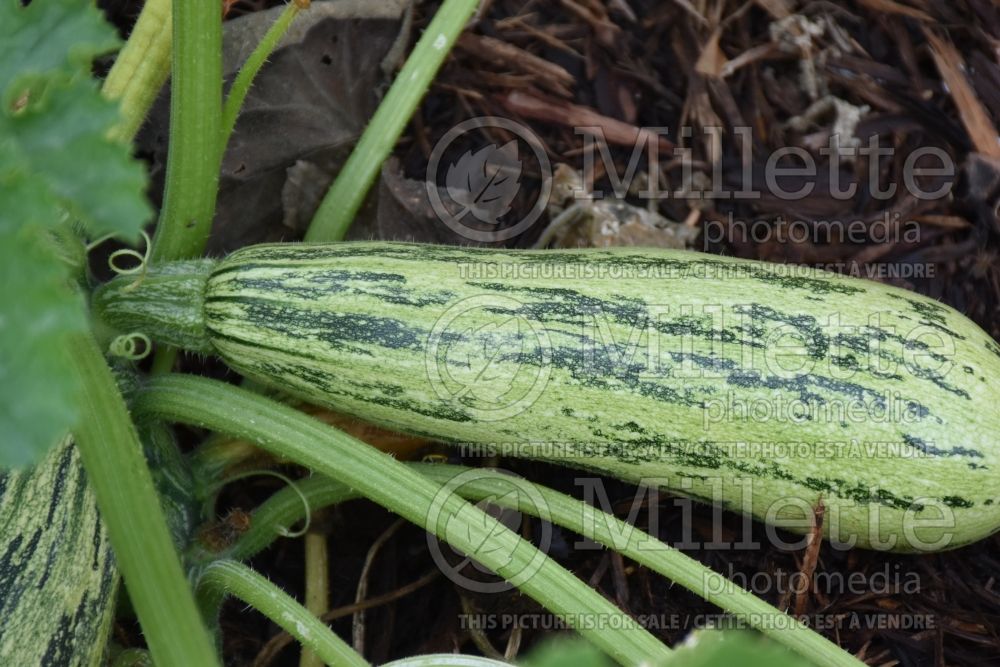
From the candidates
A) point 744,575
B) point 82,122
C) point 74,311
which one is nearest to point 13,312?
point 74,311

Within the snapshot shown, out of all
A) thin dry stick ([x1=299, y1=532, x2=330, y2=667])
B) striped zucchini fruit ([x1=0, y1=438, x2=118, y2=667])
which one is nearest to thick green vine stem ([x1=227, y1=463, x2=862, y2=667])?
thin dry stick ([x1=299, y1=532, x2=330, y2=667])

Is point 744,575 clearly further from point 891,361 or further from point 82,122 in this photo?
point 82,122

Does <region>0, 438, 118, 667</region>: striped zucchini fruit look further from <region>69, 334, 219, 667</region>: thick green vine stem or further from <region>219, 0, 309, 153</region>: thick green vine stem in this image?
<region>219, 0, 309, 153</region>: thick green vine stem

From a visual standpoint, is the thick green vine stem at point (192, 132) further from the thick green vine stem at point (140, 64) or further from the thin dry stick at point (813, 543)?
the thin dry stick at point (813, 543)

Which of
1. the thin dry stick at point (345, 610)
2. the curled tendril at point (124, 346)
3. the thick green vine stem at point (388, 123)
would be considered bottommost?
the thin dry stick at point (345, 610)

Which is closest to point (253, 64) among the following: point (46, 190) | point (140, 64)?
point (140, 64)

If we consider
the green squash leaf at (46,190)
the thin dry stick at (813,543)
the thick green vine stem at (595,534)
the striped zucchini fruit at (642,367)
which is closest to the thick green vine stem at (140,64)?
the striped zucchini fruit at (642,367)
